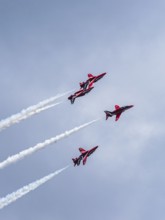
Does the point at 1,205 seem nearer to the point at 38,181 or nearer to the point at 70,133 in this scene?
the point at 38,181

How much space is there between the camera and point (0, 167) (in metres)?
170

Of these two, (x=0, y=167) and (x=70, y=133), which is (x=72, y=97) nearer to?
(x=70, y=133)

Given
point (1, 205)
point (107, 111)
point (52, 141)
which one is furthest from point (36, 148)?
point (107, 111)

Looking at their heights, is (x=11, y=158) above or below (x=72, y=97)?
below

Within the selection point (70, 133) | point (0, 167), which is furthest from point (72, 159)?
point (0, 167)

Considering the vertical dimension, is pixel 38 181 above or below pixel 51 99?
below

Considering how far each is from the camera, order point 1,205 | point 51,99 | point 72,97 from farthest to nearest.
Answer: point 72,97 → point 51,99 → point 1,205

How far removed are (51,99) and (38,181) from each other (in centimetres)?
2552

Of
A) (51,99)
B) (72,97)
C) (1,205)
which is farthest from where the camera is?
(72,97)

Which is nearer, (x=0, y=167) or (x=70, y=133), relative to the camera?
(x=0, y=167)

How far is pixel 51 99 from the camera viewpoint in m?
180

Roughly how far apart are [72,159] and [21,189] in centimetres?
3095

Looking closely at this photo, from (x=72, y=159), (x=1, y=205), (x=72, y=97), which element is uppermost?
(x=72, y=97)

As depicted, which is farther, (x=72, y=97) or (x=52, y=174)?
(x=72, y=97)
